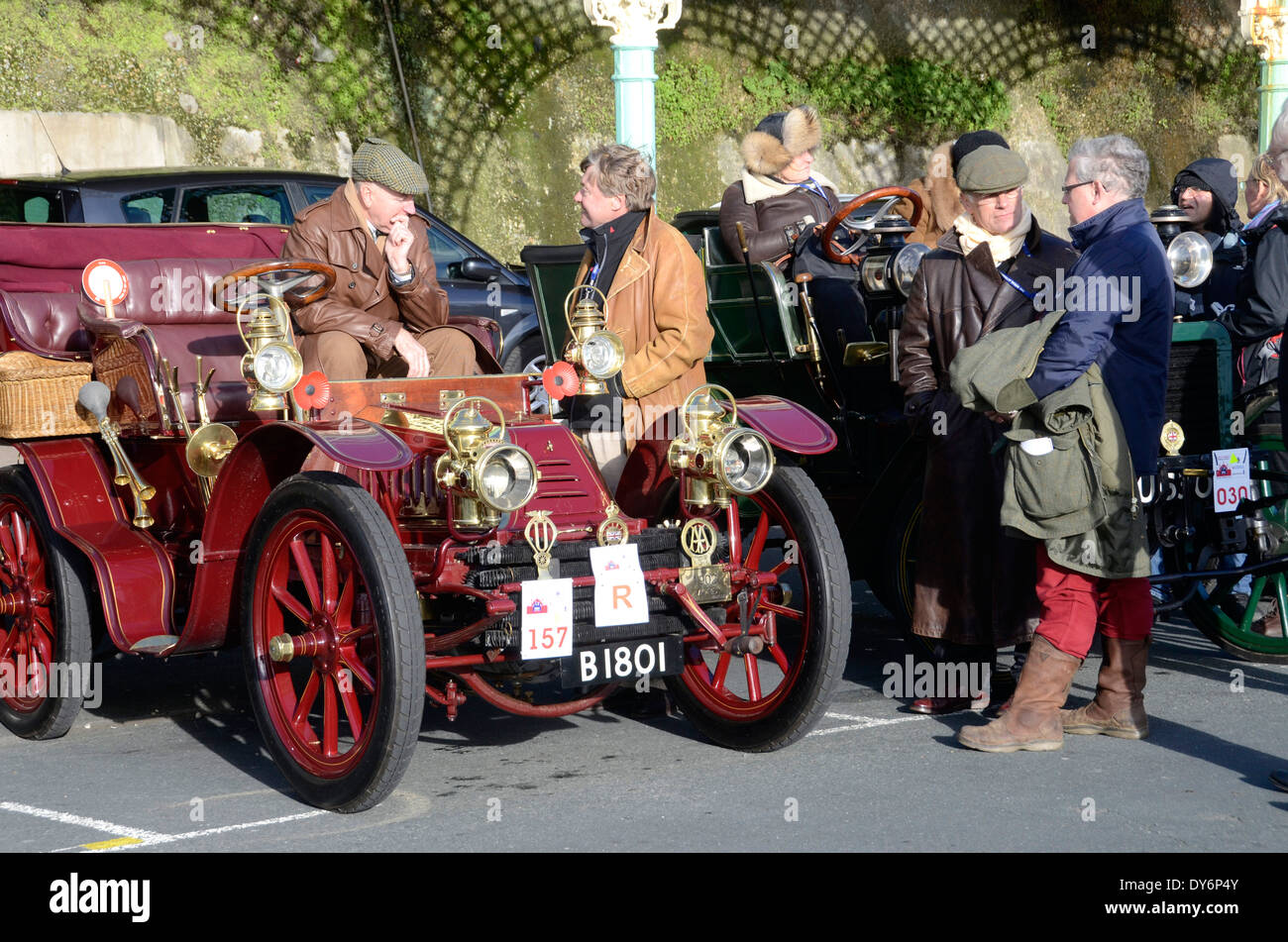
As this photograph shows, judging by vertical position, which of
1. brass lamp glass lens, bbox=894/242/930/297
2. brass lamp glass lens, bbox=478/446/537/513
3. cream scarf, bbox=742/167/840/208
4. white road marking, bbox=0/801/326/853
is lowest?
white road marking, bbox=0/801/326/853

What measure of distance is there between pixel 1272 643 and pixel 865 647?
165cm

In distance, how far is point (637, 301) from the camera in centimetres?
576

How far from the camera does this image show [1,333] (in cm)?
615

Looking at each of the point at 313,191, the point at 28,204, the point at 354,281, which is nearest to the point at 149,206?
the point at 28,204

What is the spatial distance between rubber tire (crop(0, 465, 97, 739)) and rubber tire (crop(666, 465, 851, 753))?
2336 millimetres

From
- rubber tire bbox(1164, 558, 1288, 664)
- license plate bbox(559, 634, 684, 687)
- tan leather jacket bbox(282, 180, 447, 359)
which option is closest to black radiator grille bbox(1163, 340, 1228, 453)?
rubber tire bbox(1164, 558, 1288, 664)

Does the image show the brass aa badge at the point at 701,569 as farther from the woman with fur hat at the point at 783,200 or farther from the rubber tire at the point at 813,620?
the woman with fur hat at the point at 783,200

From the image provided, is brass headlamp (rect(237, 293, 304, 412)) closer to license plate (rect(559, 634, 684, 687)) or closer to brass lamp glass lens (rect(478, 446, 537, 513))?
brass lamp glass lens (rect(478, 446, 537, 513))

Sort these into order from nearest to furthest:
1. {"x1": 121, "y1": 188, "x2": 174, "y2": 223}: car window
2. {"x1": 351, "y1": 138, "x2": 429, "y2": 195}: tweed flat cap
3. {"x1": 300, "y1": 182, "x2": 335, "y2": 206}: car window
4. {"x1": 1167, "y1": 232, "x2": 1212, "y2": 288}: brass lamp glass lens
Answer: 1. {"x1": 351, "y1": 138, "x2": 429, "y2": 195}: tweed flat cap
2. {"x1": 1167, "y1": 232, "x2": 1212, "y2": 288}: brass lamp glass lens
3. {"x1": 121, "y1": 188, "x2": 174, "y2": 223}: car window
4. {"x1": 300, "y1": 182, "x2": 335, "y2": 206}: car window

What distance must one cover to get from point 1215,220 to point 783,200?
239 centimetres

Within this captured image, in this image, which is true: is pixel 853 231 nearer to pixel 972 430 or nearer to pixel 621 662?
pixel 972 430

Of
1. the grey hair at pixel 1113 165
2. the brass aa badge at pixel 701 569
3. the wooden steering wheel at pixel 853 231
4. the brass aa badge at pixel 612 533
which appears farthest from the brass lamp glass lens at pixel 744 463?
the wooden steering wheel at pixel 853 231

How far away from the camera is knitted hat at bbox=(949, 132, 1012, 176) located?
19.4 feet

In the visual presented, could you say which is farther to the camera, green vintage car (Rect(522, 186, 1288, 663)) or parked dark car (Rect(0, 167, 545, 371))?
parked dark car (Rect(0, 167, 545, 371))
